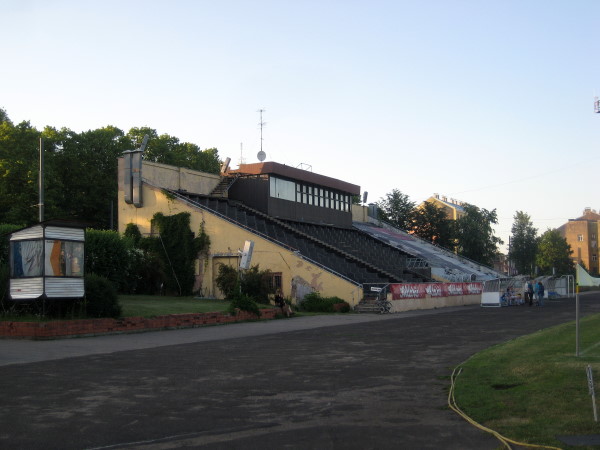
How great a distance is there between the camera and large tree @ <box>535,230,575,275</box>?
98094mm

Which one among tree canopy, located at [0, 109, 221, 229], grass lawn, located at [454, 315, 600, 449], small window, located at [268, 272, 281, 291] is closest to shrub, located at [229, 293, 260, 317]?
small window, located at [268, 272, 281, 291]

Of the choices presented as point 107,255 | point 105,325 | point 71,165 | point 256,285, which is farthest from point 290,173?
point 105,325

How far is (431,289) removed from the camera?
41.8 m

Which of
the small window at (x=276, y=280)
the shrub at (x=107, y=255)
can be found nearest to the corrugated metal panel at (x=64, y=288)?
the shrub at (x=107, y=255)

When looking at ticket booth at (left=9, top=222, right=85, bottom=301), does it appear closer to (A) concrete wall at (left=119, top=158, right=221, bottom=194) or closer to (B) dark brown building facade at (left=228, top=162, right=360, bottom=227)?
(A) concrete wall at (left=119, top=158, right=221, bottom=194)

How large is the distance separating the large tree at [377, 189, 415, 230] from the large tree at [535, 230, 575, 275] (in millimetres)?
29997

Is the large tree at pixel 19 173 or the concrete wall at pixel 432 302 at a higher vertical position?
the large tree at pixel 19 173

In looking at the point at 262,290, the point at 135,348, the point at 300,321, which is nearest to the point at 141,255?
the point at 262,290

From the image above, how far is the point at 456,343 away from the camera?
1766 centimetres

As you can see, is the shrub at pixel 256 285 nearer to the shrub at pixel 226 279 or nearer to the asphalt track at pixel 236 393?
the shrub at pixel 226 279

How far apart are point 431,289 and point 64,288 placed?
26997mm

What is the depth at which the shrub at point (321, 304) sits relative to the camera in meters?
34.5

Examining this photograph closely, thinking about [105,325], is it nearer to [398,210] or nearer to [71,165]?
[71,165]

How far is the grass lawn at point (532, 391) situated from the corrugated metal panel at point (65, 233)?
14.0 metres
